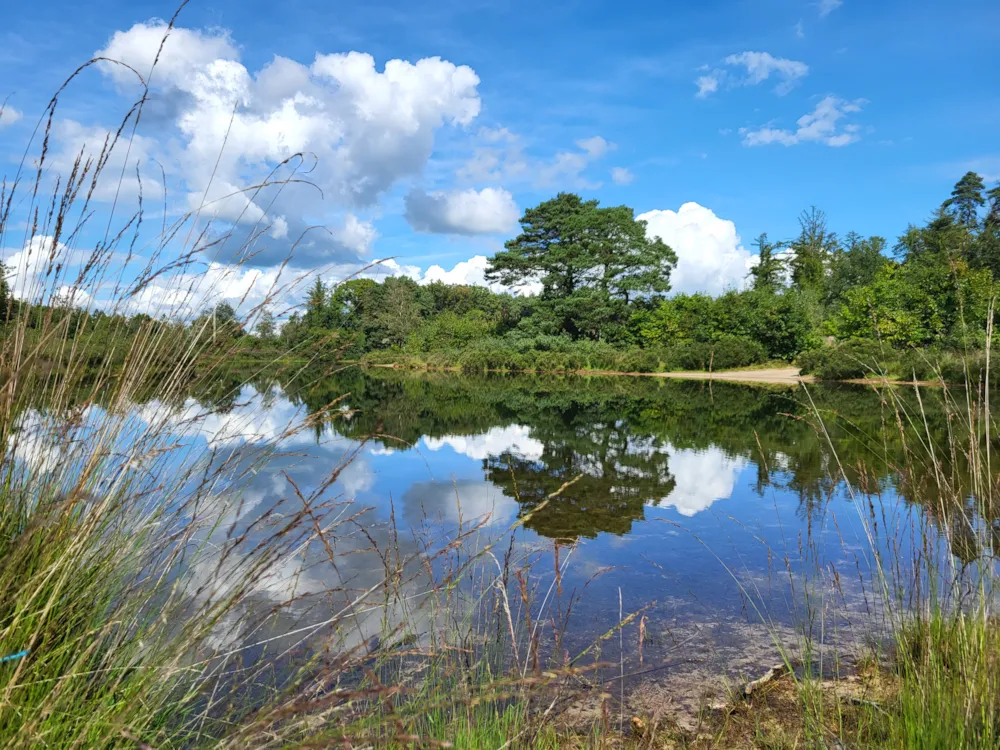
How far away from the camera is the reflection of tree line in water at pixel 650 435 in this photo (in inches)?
212

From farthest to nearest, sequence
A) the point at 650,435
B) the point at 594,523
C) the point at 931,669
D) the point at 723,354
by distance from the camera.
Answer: the point at 723,354
the point at 650,435
the point at 594,523
the point at 931,669

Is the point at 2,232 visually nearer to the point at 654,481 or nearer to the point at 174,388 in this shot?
the point at 174,388

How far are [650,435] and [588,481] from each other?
3.64m

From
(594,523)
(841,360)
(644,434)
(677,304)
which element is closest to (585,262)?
(677,304)

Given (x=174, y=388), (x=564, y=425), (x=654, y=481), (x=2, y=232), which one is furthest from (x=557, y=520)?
(x=564, y=425)

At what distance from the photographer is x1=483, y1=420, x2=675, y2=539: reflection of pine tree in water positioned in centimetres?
539

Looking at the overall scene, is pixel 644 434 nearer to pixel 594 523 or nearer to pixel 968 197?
pixel 594 523

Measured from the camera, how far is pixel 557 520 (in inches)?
214

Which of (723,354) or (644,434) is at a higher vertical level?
(723,354)

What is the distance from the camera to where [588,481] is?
6965mm

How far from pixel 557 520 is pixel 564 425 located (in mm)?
6105

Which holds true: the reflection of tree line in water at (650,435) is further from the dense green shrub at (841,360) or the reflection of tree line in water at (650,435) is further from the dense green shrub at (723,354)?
the dense green shrub at (723,354)

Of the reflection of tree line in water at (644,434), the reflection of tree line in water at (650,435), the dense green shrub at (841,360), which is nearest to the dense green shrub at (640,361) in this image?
the dense green shrub at (841,360)

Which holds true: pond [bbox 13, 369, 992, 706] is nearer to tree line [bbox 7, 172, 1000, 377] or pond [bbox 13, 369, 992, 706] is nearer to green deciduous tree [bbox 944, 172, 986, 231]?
tree line [bbox 7, 172, 1000, 377]
